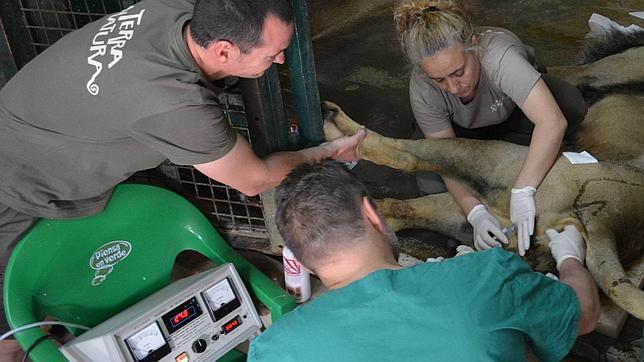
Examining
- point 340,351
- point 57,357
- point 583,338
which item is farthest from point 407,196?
point 340,351

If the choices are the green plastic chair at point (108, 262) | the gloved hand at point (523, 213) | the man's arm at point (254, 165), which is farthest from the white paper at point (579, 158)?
the green plastic chair at point (108, 262)

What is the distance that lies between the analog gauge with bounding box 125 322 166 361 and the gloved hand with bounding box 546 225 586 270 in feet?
3.96

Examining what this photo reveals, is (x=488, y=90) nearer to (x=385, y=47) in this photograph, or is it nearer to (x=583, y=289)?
(x=583, y=289)

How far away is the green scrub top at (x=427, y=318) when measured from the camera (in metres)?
1.15

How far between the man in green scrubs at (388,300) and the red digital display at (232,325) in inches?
30.8

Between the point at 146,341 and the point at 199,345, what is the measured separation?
6.6 inches

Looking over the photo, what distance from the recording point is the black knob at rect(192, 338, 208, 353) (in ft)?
6.59

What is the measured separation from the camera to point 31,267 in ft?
6.46

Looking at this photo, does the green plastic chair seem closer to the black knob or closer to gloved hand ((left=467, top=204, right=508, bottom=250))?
the black knob

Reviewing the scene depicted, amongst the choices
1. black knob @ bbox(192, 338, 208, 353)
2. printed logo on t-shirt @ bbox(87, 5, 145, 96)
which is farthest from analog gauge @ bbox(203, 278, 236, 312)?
printed logo on t-shirt @ bbox(87, 5, 145, 96)

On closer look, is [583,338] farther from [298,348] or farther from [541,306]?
[298,348]

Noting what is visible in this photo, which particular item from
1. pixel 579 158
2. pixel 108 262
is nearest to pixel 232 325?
pixel 108 262

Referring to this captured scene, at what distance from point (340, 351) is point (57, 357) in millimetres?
1050

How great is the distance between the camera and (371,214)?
4.52 feet
